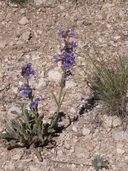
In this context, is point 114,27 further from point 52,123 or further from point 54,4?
point 52,123

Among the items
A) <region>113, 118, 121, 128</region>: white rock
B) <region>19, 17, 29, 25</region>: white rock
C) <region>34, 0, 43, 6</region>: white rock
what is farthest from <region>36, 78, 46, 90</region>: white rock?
<region>34, 0, 43, 6</region>: white rock

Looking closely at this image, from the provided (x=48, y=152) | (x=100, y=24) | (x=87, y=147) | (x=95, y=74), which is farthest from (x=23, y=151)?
(x=100, y=24)

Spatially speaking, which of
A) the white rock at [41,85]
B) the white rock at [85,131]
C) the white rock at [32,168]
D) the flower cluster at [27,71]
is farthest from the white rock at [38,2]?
the white rock at [32,168]

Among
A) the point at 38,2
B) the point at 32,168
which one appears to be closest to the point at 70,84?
the point at 32,168

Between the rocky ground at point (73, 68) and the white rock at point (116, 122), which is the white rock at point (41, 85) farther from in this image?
the white rock at point (116, 122)

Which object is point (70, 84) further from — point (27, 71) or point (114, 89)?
point (27, 71)

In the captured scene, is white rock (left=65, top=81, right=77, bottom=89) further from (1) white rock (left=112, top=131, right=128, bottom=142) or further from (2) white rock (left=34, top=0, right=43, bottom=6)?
(2) white rock (left=34, top=0, right=43, bottom=6)
